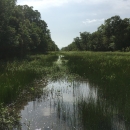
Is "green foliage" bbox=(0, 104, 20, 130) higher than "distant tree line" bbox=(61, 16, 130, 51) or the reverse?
the reverse

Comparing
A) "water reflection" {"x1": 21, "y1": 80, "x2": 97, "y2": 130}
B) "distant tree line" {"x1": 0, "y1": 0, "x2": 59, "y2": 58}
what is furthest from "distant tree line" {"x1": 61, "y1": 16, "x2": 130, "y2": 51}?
"water reflection" {"x1": 21, "y1": 80, "x2": 97, "y2": 130}

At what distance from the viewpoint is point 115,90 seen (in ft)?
29.2

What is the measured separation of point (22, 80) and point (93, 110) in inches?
202

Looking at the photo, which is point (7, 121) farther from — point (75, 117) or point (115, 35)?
point (115, 35)

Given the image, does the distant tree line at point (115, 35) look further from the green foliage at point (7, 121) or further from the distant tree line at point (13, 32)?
the green foliage at point (7, 121)

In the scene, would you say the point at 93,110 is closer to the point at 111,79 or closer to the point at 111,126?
the point at 111,126

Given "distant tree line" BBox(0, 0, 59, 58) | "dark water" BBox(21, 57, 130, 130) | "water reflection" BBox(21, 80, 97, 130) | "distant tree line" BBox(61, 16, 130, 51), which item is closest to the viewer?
"dark water" BBox(21, 57, 130, 130)

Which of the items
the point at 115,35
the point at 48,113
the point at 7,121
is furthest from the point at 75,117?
the point at 115,35

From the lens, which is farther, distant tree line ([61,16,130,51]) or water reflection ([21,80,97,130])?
distant tree line ([61,16,130,51])

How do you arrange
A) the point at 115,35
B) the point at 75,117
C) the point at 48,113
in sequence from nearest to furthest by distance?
the point at 75,117 → the point at 48,113 → the point at 115,35

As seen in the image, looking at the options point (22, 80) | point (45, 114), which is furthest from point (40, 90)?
point (45, 114)

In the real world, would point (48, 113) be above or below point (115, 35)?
below

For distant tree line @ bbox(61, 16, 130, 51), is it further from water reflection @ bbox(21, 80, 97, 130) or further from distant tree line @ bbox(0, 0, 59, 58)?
water reflection @ bbox(21, 80, 97, 130)

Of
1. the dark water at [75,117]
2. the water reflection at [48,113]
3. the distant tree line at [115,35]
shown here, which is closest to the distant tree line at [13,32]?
the water reflection at [48,113]
